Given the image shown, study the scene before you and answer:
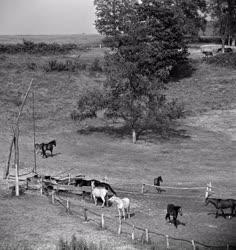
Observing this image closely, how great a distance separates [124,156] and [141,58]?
29966mm

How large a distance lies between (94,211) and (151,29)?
5039 centimetres

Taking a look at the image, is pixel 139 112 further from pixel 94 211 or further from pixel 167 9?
pixel 167 9

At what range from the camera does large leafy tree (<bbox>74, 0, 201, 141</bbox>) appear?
49875 millimetres

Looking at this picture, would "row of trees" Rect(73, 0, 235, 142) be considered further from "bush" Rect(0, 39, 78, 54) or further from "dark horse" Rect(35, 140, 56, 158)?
"bush" Rect(0, 39, 78, 54)

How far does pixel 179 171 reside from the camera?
40188 millimetres

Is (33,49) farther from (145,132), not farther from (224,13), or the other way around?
(145,132)

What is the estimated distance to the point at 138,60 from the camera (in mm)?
72312

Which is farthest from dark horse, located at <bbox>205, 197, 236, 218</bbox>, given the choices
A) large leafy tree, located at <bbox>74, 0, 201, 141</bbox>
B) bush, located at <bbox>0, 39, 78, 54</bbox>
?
bush, located at <bbox>0, 39, 78, 54</bbox>

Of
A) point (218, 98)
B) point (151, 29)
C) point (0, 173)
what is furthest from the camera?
point (151, 29)

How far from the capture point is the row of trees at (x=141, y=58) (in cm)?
4994

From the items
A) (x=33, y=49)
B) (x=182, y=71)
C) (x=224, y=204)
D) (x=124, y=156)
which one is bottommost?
(x=124, y=156)

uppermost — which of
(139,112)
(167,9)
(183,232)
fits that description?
A: (167,9)

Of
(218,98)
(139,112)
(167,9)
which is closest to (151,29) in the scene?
(167,9)

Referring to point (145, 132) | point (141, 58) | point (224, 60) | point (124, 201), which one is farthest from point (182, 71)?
point (124, 201)
